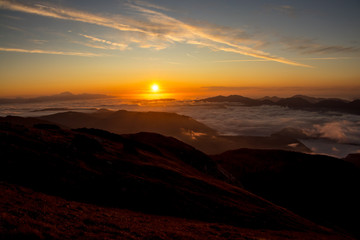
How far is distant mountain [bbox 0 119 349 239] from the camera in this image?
1391 cm

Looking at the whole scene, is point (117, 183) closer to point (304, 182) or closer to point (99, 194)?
point (99, 194)

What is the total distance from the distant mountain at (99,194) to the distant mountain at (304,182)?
31.3m

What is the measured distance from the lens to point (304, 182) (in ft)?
206

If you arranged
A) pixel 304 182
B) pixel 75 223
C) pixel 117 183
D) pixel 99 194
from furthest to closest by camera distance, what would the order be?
pixel 304 182
pixel 117 183
pixel 99 194
pixel 75 223

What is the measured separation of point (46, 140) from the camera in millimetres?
28469

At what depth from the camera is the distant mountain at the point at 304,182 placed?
5172cm

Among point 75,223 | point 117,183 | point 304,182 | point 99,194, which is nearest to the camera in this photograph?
point 75,223

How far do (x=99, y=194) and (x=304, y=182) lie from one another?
6572 centimetres

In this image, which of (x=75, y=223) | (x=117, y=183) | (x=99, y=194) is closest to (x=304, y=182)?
(x=117, y=183)

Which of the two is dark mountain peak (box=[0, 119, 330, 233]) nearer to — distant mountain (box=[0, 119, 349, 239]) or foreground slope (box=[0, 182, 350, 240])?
distant mountain (box=[0, 119, 349, 239])

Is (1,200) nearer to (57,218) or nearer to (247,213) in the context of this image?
(57,218)

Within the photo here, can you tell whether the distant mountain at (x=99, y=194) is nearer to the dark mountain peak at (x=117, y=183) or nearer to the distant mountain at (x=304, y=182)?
the dark mountain peak at (x=117, y=183)

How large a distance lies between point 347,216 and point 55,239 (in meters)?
67.9

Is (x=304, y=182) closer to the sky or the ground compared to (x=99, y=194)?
closer to the ground
